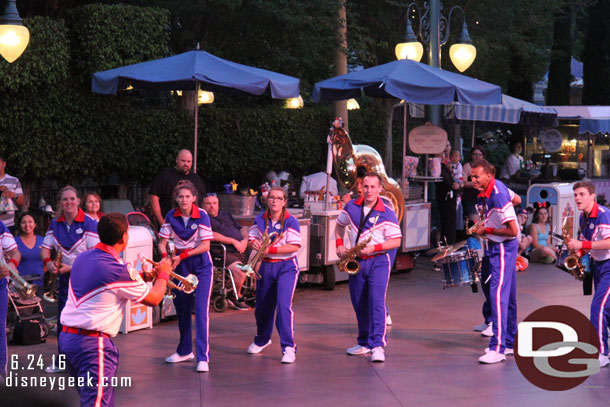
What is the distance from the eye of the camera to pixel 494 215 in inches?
358

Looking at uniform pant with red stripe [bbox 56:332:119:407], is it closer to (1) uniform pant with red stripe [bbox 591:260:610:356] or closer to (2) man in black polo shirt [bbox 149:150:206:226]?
(1) uniform pant with red stripe [bbox 591:260:610:356]

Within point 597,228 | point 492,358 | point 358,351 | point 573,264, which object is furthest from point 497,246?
point 358,351

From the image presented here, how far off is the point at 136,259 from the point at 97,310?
4353 millimetres

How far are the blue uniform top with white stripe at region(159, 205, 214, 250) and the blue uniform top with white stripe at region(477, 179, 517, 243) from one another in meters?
2.55

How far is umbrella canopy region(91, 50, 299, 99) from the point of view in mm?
11883

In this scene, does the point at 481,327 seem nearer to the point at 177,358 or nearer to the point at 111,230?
the point at 177,358

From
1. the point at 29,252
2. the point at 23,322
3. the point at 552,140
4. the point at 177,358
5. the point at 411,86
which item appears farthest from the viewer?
the point at 552,140

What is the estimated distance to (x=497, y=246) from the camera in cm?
913

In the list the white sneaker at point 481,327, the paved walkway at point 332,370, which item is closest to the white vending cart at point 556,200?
the paved walkway at point 332,370

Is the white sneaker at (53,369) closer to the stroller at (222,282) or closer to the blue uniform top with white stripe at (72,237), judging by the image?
the blue uniform top with white stripe at (72,237)

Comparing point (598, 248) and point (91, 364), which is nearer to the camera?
point (91, 364)

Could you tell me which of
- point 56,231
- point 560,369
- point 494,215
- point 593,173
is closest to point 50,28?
point 56,231

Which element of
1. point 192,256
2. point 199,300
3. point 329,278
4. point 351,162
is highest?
point 351,162

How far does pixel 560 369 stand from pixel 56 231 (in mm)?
4558
